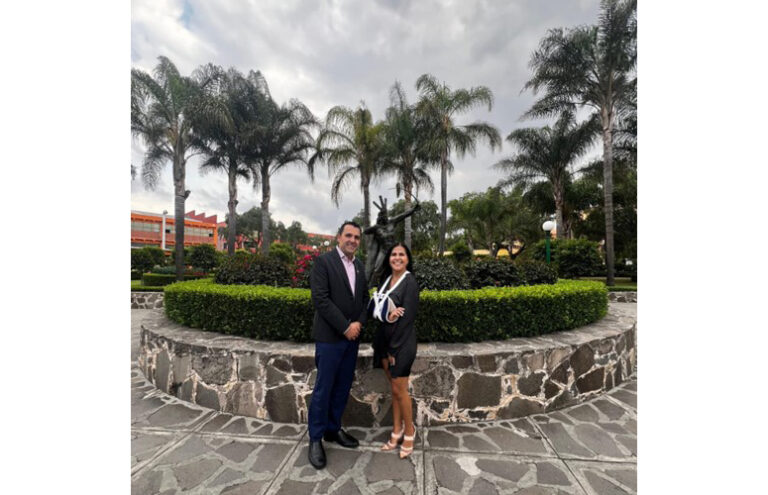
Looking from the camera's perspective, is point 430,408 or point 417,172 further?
point 417,172

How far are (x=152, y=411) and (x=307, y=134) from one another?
17200mm

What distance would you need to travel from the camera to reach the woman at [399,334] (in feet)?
9.09

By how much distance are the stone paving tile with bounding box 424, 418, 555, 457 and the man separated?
0.87m

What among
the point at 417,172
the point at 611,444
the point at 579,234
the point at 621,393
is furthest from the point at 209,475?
the point at 579,234

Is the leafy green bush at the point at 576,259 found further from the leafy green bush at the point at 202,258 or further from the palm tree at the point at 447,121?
the leafy green bush at the point at 202,258

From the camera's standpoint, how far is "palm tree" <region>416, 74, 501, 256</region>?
16.2 meters

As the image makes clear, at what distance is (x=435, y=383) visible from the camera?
3.49 metres

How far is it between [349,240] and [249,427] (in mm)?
2358

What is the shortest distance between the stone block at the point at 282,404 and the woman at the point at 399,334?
3.79 feet

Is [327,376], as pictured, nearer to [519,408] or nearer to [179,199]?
[519,408]

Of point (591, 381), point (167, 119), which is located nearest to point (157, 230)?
point (167, 119)

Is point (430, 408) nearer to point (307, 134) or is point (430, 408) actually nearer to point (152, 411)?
point (152, 411)

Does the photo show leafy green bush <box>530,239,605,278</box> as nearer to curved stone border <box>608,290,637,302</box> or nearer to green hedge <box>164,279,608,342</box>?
curved stone border <box>608,290,637,302</box>

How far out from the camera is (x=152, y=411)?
12.3 ft
